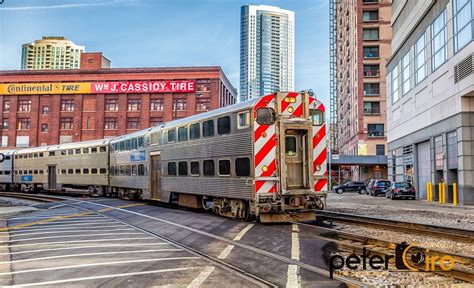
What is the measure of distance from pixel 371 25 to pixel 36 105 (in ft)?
186

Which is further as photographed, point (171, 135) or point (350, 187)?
point (350, 187)

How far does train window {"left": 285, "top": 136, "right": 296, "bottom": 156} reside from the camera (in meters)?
14.1

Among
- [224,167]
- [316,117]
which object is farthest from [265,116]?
[224,167]

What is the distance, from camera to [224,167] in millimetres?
15188

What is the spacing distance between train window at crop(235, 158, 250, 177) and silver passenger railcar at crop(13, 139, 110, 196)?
1770 centimetres

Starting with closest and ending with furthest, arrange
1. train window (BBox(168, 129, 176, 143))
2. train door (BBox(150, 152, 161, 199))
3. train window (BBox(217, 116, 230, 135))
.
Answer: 1. train window (BBox(217, 116, 230, 135))
2. train window (BBox(168, 129, 176, 143))
3. train door (BBox(150, 152, 161, 199))

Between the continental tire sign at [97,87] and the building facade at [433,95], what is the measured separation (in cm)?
3899

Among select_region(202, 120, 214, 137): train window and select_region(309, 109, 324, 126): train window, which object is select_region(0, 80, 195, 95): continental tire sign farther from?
select_region(309, 109, 324, 126): train window

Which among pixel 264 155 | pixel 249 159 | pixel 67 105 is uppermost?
pixel 67 105

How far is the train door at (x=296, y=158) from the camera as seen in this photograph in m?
14.0

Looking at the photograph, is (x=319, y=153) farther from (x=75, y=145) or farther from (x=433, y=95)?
(x=75, y=145)

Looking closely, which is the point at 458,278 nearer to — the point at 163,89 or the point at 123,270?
the point at 123,270

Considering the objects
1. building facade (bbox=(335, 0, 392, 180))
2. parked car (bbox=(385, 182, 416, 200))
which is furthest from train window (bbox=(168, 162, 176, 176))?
building facade (bbox=(335, 0, 392, 180))

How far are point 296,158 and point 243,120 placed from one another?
2044mm
